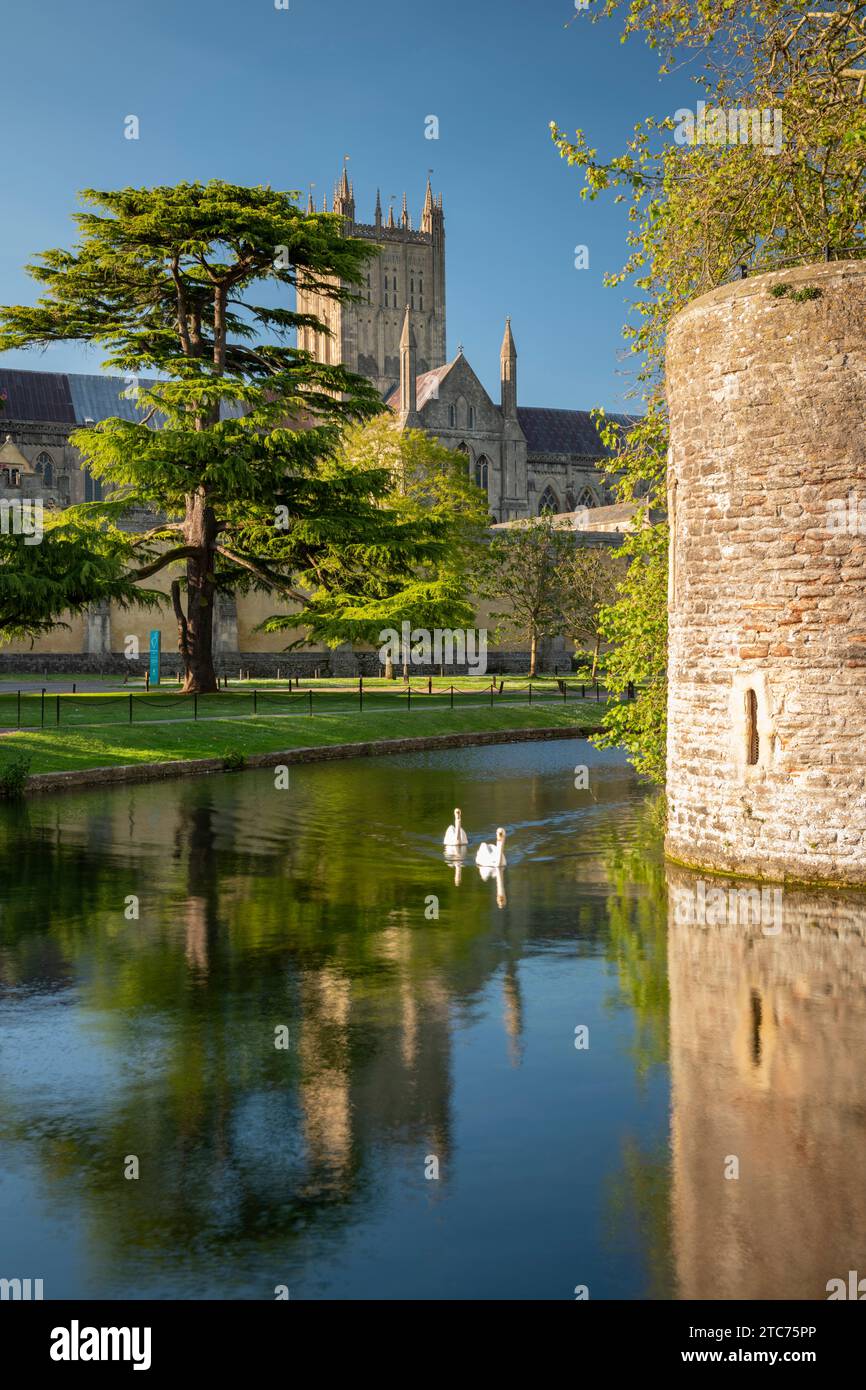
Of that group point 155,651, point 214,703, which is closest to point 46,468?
point 155,651

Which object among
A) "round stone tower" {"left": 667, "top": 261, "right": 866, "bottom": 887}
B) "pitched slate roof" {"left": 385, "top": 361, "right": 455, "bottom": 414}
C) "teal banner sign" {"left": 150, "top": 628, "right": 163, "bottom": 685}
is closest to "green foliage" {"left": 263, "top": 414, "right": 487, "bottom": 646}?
"teal banner sign" {"left": 150, "top": 628, "right": 163, "bottom": 685}

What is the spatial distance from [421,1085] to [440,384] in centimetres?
9267

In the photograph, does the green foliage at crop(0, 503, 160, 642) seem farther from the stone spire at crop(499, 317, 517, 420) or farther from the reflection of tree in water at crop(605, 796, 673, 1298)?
the stone spire at crop(499, 317, 517, 420)

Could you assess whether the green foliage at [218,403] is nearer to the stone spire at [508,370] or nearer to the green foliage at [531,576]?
the green foliage at [531,576]

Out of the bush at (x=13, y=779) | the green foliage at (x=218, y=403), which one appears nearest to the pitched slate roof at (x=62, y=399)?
the green foliage at (x=218, y=403)

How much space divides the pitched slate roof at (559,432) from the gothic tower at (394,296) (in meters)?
17.1

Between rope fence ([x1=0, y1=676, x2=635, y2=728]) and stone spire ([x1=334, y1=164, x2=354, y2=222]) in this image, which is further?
stone spire ([x1=334, y1=164, x2=354, y2=222])

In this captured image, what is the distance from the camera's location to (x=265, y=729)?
2994 centimetres

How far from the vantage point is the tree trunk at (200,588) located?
35500 millimetres

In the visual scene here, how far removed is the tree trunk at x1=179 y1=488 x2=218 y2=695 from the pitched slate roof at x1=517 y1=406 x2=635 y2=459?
75.5m

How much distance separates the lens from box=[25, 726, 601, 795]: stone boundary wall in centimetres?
2394
